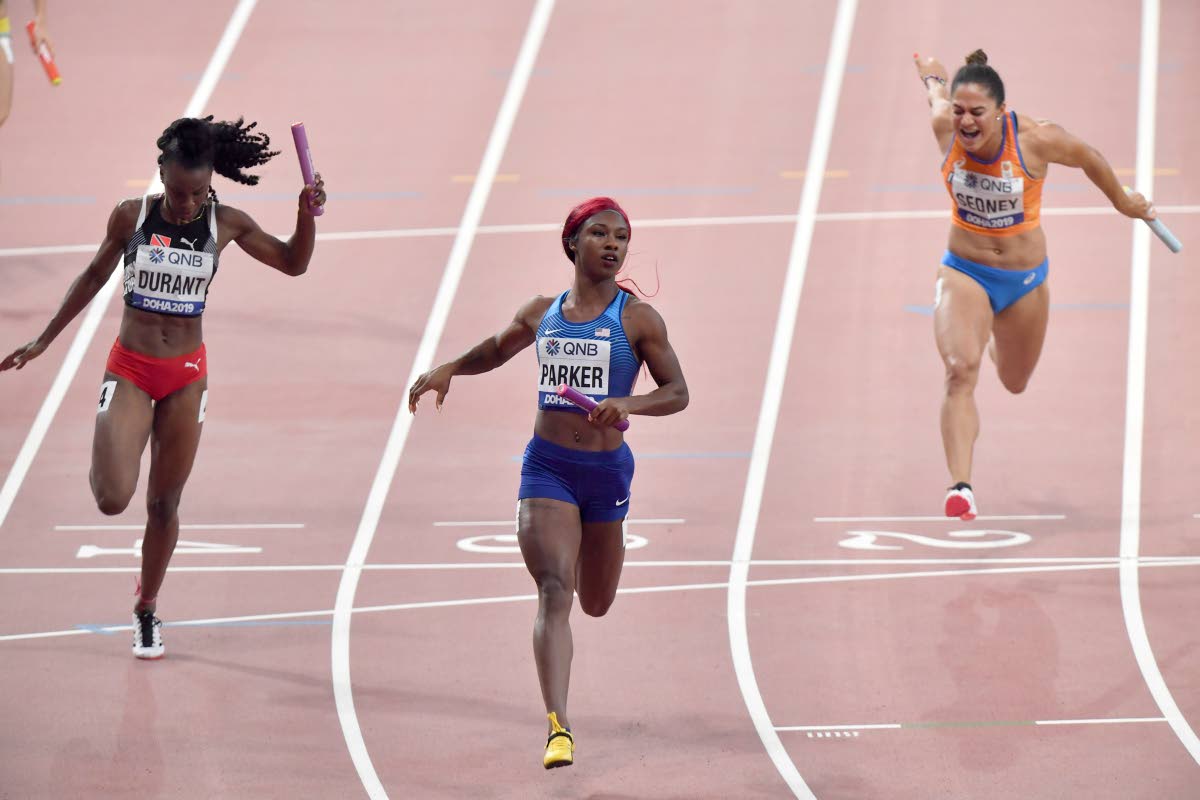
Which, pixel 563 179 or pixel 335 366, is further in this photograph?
pixel 563 179

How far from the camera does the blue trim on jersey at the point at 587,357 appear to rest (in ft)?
24.2

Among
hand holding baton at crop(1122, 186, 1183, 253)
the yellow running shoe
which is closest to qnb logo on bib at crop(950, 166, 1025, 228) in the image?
hand holding baton at crop(1122, 186, 1183, 253)

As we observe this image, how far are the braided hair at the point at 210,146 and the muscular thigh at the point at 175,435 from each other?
0.95 meters

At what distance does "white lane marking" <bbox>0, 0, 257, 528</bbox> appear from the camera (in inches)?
473

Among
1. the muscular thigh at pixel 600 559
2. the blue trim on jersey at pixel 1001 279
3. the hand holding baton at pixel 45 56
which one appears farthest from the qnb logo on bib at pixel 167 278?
the blue trim on jersey at pixel 1001 279

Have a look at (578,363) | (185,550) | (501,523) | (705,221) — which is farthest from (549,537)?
(705,221)

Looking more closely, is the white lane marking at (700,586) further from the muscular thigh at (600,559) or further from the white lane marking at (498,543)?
the muscular thigh at (600,559)

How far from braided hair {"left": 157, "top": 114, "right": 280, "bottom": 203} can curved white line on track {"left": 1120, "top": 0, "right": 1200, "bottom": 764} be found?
4709mm

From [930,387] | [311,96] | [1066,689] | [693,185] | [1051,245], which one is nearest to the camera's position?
[1066,689]

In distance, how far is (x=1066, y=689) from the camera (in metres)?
8.71

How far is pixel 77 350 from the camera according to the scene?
14.1 m

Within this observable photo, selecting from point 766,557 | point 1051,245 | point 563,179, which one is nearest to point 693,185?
point 563,179

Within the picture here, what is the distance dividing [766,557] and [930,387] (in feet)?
10.5

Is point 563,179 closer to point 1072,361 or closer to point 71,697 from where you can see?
point 1072,361
